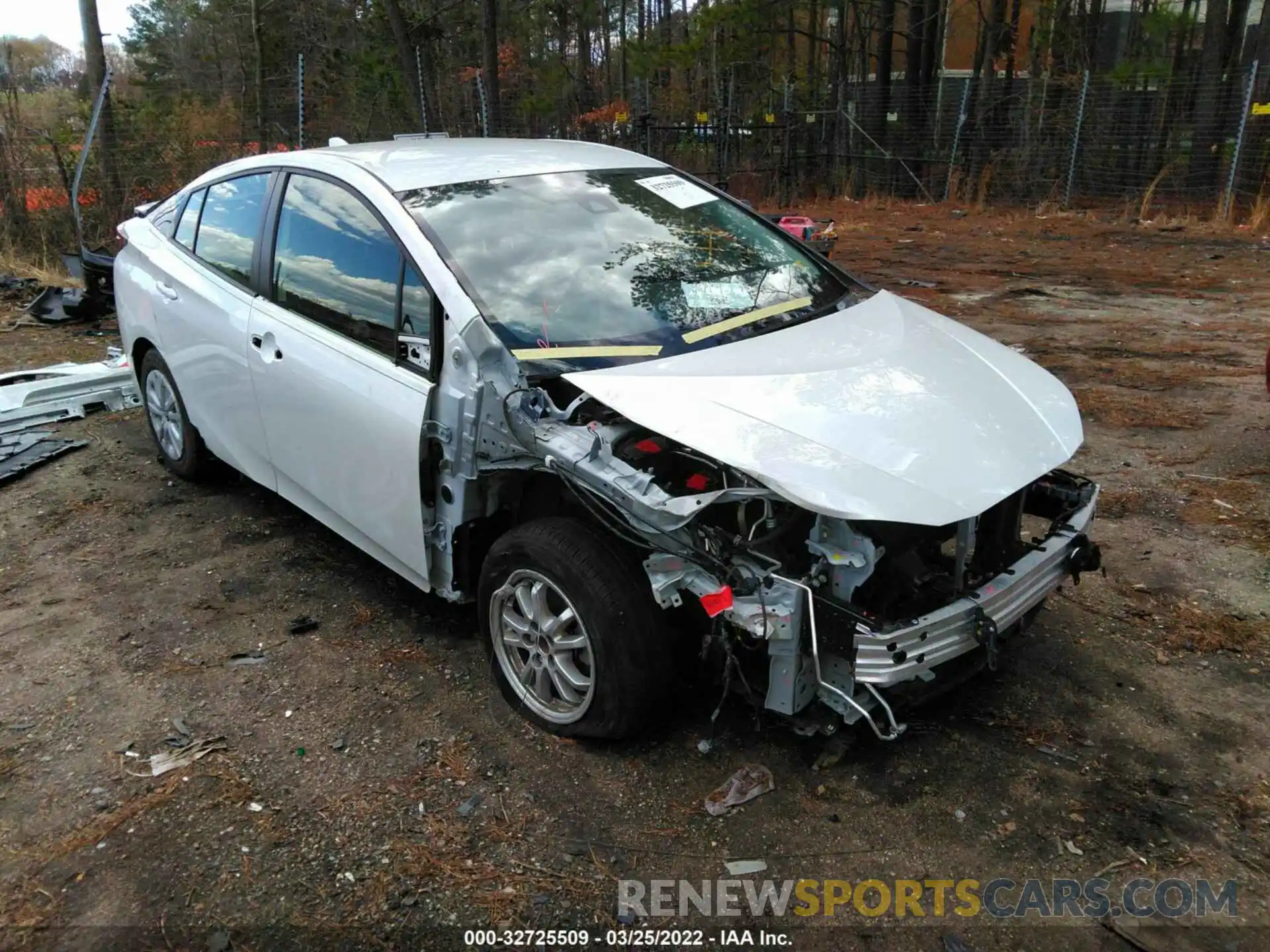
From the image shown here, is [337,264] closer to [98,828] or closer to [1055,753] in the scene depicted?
[98,828]

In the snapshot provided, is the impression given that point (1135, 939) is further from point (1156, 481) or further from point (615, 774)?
point (1156, 481)

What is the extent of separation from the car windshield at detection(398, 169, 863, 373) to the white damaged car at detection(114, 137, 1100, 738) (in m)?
0.01

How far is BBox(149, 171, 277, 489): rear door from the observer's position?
4.06m

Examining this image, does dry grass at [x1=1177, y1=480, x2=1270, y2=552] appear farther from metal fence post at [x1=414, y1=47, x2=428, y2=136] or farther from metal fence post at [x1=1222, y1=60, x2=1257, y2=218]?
metal fence post at [x1=414, y1=47, x2=428, y2=136]

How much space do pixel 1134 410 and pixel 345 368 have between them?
506 centimetres

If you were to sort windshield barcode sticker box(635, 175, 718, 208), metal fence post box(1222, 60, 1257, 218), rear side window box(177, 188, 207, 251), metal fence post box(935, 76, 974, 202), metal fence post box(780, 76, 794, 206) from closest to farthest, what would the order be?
windshield barcode sticker box(635, 175, 718, 208)
rear side window box(177, 188, 207, 251)
metal fence post box(1222, 60, 1257, 218)
metal fence post box(935, 76, 974, 202)
metal fence post box(780, 76, 794, 206)

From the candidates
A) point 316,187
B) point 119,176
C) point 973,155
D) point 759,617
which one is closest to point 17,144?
point 119,176

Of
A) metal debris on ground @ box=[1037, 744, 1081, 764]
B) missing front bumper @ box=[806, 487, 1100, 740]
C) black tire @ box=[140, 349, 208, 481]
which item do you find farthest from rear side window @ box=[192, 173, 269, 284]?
metal debris on ground @ box=[1037, 744, 1081, 764]

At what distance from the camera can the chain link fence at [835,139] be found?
11.5m

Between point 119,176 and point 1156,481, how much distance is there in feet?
39.0

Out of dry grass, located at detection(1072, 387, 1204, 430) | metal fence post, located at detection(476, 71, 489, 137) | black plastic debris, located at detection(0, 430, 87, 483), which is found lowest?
black plastic debris, located at detection(0, 430, 87, 483)

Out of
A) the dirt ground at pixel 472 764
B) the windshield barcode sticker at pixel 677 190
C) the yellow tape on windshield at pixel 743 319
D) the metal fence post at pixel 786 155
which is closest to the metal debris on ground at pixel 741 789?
the dirt ground at pixel 472 764

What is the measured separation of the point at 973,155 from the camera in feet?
59.9

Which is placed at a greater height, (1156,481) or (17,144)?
(17,144)
